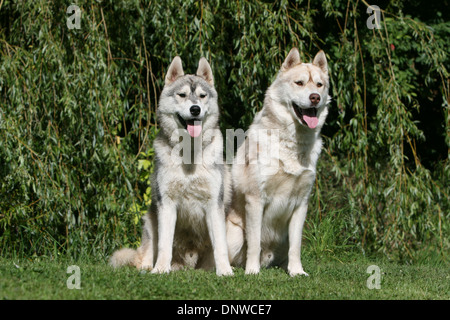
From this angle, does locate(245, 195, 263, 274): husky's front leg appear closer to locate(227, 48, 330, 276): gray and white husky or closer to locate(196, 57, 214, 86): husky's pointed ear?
locate(227, 48, 330, 276): gray and white husky

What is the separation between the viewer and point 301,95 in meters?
5.21

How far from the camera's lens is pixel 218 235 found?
4922 millimetres

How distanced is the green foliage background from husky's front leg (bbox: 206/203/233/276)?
44.7 inches

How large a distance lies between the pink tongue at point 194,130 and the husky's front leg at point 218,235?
1.98ft

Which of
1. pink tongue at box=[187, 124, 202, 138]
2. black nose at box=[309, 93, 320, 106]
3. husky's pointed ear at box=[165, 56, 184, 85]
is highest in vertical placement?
husky's pointed ear at box=[165, 56, 184, 85]

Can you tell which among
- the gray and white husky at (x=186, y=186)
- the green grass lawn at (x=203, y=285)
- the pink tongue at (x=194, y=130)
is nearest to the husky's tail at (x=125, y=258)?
the gray and white husky at (x=186, y=186)

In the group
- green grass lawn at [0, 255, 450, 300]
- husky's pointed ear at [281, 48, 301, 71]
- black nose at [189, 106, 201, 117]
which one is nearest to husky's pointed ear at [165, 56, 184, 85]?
black nose at [189, 106, 201, 117]

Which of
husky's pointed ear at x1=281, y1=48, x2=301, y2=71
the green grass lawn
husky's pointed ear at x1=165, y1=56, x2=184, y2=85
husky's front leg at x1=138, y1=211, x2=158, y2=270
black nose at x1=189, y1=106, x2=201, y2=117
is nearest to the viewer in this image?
the green grass lawn

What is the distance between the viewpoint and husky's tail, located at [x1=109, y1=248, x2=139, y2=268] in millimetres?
5191

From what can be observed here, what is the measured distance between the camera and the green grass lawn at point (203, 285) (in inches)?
153

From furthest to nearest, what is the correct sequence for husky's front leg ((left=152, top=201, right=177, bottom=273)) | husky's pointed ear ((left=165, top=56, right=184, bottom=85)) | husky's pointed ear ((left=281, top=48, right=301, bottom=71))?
husky's pointed ear ((left=281, top=48, right=301, bottom=71)) → husky's pointed ear ((left=165, top=56, right=184, bottom=85)) → husky's front leg ((left=152, top=201, right=177, bottom=273))

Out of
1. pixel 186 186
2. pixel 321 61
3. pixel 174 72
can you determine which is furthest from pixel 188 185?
pixel 321 61

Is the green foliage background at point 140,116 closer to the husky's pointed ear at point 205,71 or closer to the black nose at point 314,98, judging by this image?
the husky's pointed ear at point 205,71

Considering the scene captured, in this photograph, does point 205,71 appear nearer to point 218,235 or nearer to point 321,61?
point 321,61
